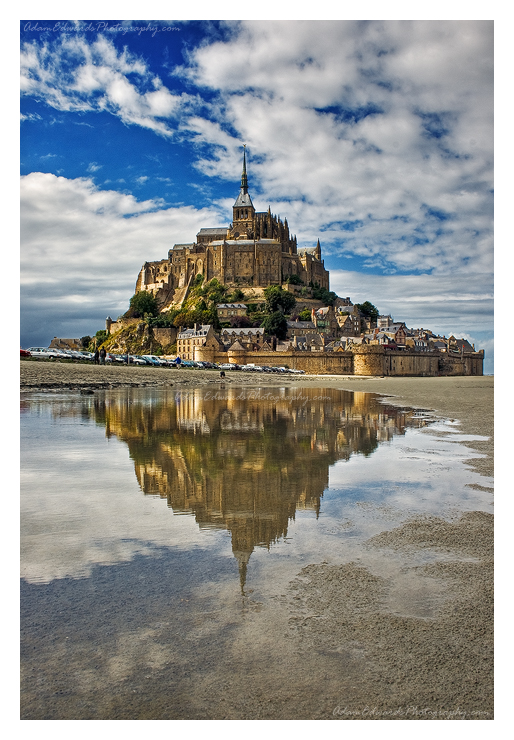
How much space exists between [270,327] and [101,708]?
248ft

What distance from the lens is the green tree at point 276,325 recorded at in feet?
255

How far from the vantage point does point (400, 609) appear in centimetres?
323

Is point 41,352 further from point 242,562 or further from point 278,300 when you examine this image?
point 278,300

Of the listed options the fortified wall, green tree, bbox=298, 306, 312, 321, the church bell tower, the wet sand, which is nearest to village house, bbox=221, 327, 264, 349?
the fortified wall

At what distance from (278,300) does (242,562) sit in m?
81.9

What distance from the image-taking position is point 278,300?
278 feet

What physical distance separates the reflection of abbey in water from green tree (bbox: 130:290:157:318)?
81788 mm

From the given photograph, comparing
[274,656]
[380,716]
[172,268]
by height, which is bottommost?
[380,716]

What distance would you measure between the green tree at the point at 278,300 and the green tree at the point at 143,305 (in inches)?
863

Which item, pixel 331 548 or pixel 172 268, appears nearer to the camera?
pixel 331 548

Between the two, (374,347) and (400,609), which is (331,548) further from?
(374,347)

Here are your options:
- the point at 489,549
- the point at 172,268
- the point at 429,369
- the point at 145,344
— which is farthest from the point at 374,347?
the point at 489,549

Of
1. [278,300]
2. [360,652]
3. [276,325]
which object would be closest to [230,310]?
[278,300]

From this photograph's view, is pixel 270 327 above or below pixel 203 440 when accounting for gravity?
above
